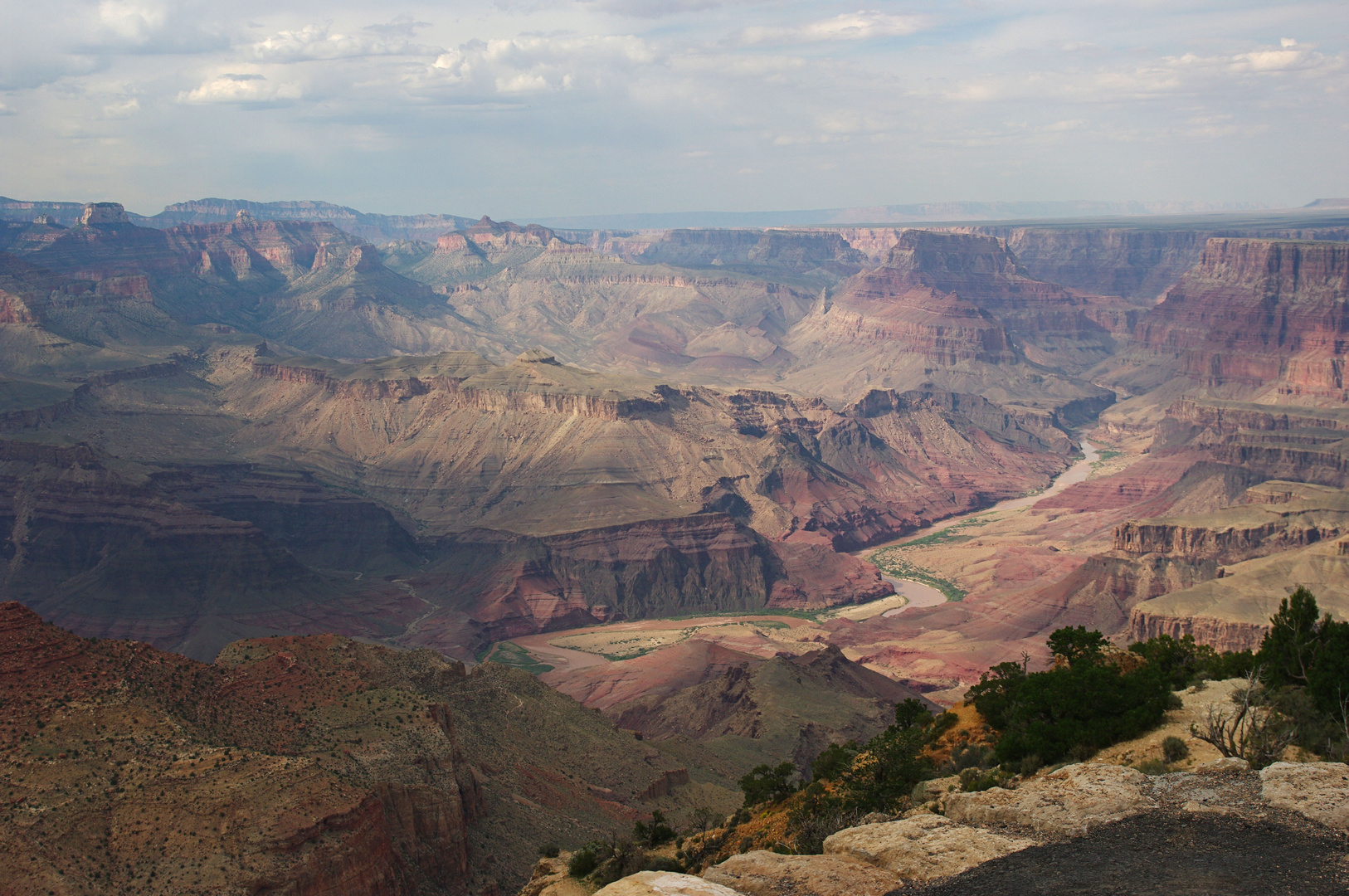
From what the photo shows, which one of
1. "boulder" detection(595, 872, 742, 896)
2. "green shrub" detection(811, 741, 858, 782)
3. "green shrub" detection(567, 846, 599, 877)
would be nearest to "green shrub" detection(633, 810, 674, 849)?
"green shrub" detection(567, 846, 599, 877)

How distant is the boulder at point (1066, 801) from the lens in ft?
104

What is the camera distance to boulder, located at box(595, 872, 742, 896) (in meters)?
29.5

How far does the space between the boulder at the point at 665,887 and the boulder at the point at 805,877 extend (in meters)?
0.83

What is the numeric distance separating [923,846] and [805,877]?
3.40 metres

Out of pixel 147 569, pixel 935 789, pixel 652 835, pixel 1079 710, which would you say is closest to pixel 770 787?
pixel 652 835

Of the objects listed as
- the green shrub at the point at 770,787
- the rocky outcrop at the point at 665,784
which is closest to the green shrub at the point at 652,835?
the green shrub at the point at 770,787

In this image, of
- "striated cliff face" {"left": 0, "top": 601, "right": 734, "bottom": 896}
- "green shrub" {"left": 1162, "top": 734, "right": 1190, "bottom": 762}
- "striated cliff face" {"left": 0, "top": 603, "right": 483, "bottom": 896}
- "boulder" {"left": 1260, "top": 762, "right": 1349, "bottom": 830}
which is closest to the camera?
"boulder" {"left": 1260, "top": 762, "right": 1349, "bottom": 830}

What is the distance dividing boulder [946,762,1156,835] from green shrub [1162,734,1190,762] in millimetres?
2248

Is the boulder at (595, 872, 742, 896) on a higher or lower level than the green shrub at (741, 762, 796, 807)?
higher

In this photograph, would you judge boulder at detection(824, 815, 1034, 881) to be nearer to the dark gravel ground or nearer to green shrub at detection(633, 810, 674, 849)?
the dark gravel ground

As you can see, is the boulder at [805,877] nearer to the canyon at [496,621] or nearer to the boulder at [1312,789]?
the boulder at [1312,789]

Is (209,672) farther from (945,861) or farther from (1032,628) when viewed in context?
(1032,628)

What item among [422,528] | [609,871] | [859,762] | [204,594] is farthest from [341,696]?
[422,528]

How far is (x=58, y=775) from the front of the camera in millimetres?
42312
